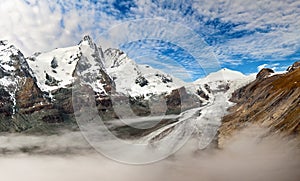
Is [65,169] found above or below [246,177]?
above

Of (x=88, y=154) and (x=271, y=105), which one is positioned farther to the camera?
(x=88, y=154)

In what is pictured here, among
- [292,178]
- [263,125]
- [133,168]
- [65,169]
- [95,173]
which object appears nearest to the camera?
[292,178]

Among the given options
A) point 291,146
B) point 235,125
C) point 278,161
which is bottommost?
point 278,161

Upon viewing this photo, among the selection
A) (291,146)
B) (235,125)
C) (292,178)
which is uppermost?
(235,125)

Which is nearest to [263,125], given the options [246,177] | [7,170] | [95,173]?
[246,177]

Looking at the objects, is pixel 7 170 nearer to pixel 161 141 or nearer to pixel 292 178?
pixel 161 141

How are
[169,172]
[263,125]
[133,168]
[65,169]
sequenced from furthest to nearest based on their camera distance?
[65,169]
[133,168]
[263,125]
[169,172]

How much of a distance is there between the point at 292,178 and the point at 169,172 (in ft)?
146

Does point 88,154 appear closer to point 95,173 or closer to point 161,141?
point 95,173

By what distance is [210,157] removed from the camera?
104312 millimetres

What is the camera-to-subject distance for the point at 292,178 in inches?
2499

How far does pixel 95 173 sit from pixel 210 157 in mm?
62210

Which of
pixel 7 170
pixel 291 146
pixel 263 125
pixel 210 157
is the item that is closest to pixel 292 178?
pixel 291 146

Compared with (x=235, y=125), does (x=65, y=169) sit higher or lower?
lower
